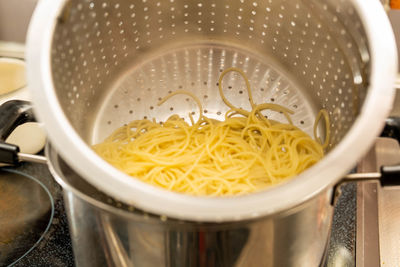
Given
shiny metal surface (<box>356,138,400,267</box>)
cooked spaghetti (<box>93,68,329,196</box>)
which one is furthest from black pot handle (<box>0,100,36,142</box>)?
shiny metal surface (<box>356,138,400,267</box>)

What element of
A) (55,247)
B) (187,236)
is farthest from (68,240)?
(187,236)

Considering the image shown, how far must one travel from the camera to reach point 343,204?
32.9 inches

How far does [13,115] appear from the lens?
25.0 inches

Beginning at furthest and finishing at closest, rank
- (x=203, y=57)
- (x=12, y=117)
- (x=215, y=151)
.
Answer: (x=203, y=57) → (x=215, y=151) → (x=12, y=117)

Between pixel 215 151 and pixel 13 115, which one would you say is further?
pixel 215 151

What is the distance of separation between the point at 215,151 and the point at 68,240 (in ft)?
0.95

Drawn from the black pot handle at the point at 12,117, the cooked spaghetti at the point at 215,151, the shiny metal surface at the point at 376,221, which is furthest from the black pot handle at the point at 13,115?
the shiny metal surface at the point at 376,221

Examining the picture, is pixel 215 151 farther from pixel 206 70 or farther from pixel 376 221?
pixel 376 221

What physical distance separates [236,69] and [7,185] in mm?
480

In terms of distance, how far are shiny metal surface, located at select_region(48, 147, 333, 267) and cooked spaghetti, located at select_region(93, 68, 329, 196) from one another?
128 millimetres

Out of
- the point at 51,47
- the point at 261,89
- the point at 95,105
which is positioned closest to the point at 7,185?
the point at 95,105

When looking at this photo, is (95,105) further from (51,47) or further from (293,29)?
(293,29)

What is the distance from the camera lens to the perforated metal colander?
0.47 m

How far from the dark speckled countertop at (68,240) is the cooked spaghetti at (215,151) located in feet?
0.51
